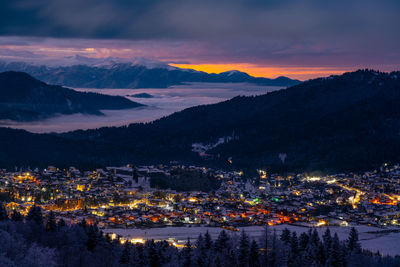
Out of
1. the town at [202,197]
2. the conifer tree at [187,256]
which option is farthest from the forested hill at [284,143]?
the conifer tree at [187,256]

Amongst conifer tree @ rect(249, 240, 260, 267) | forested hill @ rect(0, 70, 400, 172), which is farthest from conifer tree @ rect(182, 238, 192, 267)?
forested hill @ rect(0, 70, 400, 172)

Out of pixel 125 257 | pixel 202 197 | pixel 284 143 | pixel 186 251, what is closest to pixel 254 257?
pixel 186 251

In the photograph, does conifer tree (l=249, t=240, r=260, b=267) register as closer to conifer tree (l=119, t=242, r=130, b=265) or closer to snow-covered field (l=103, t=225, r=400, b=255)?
snow-covered field (l=103, t=225, r=400, b=255)

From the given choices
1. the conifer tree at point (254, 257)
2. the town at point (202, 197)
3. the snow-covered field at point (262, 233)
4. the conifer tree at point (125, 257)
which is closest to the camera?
the conifer tree at point (125, 257)

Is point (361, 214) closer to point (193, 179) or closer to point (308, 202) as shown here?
point (308, 202)

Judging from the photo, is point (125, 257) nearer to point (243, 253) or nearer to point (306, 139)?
point (243, 253)

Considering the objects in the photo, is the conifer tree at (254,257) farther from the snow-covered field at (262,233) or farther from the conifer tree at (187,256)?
the snow-covered field at (262,233)
